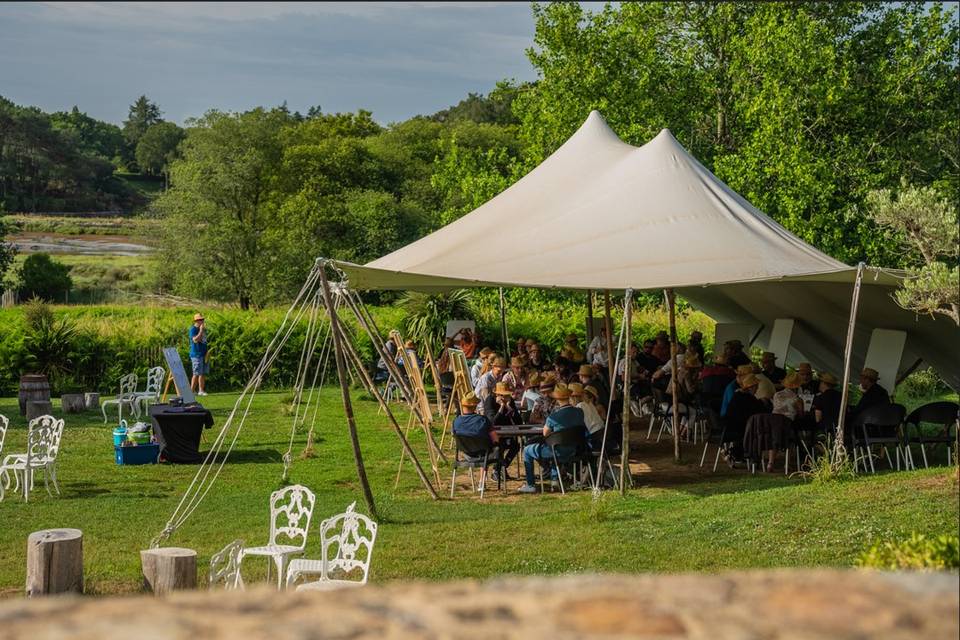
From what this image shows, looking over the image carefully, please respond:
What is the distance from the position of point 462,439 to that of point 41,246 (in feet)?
164

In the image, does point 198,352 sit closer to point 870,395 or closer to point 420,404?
point 420,404

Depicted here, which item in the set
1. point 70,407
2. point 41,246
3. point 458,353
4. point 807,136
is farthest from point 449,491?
point 41,246

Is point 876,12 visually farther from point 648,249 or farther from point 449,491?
point 449,491

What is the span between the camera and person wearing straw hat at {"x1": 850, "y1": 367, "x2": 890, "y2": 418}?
40.4 ft

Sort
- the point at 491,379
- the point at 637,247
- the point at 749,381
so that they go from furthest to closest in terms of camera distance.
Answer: the point at 491,379 → the point at 749,381 → the point at 637,247

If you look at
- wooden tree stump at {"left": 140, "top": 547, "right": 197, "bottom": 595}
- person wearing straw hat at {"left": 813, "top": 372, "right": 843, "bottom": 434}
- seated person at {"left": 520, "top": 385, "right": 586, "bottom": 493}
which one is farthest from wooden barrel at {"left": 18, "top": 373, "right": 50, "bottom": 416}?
person wearing straw hat at {"left": 813, "top": 372, "right": 843, "bottom": 434}

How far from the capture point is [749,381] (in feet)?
42.0

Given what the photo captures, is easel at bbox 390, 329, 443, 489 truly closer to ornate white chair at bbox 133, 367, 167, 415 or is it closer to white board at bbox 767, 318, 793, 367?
ornate white chair at bbox 133, 367, 167, 415

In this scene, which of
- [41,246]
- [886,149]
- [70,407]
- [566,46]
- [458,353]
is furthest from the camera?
[41,246]

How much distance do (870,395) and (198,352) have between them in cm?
1285

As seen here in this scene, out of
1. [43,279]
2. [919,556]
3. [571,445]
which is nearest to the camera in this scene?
[919,556]

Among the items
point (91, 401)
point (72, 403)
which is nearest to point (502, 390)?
point (72, 403)

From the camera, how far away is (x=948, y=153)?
25625 mm

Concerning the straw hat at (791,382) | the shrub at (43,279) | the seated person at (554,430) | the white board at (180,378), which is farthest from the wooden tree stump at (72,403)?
the shrub at (43,279)
